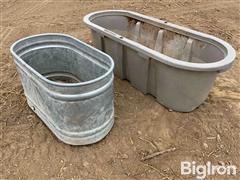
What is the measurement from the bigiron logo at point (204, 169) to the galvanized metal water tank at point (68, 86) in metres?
0.79

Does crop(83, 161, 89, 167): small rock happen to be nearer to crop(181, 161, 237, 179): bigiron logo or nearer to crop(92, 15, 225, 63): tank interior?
crop(181, 161, 237, 179): bigiron logo

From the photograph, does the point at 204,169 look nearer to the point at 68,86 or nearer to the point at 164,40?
the point at 68,86

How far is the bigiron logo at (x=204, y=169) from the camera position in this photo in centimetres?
225

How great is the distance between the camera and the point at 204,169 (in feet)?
7.52

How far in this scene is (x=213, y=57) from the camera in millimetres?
2748

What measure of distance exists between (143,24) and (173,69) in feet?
3.84

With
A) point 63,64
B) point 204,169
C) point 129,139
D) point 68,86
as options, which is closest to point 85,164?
point 129,139

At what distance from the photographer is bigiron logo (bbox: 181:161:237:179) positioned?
7.39 ft

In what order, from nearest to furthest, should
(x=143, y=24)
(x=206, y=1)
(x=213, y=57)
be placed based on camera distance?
(x=213, y=57) < (x=143, y=24) < (x=206, y=1)

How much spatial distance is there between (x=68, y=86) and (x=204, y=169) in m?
1.36

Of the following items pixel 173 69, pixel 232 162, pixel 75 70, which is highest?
pixel 173 69

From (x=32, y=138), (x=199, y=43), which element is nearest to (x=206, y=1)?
(x=199, y=43)

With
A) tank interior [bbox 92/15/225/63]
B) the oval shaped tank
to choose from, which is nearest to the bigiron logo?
the oval shaped tank

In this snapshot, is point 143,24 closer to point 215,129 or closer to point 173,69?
point 173,69
